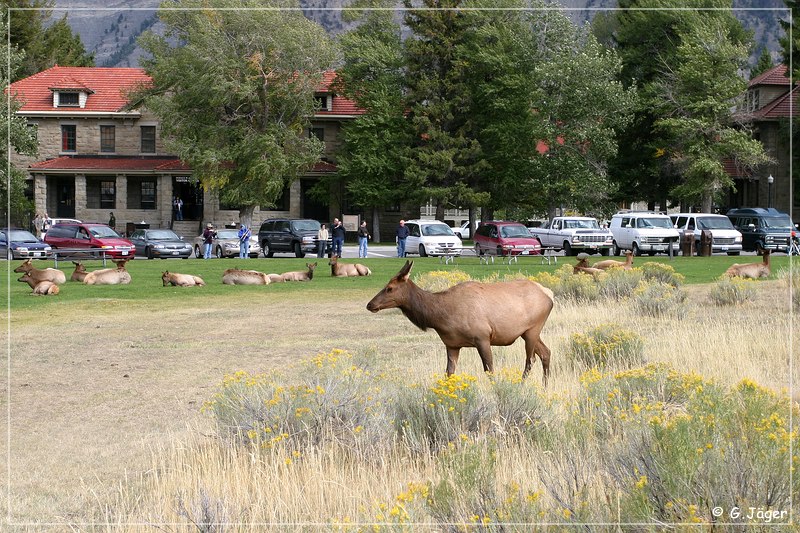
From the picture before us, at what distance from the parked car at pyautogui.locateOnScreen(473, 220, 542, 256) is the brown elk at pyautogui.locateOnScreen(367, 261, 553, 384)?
3044cm

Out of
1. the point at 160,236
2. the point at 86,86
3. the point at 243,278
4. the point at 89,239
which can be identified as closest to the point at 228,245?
the point at 160,236

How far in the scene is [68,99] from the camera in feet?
223

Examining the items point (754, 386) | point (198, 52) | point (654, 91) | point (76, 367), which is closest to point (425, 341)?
point (76, 367)

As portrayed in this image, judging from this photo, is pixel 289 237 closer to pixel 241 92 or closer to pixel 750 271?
pixel 241 92

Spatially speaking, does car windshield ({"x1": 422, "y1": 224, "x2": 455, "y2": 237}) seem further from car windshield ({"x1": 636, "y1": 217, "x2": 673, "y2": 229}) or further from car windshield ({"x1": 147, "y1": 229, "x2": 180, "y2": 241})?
car windshield ({"x1": 147, "y1": 229, "x2": 180, "y2": 241})

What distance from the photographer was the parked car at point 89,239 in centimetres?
4141

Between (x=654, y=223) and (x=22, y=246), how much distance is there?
2773 centimetres

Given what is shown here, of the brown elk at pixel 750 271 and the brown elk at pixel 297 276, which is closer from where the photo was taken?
the brown elk at pixel 750 271

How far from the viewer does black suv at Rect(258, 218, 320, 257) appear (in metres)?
47.4

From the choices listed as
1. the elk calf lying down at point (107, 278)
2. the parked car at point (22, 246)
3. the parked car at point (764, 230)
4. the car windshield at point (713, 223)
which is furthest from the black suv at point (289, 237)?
the parked car at point (764, 230)

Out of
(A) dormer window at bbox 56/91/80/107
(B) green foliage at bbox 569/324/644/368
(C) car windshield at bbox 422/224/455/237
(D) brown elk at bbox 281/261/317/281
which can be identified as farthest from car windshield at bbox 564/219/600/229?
(A) dormer window at bbox 56/91/80/107

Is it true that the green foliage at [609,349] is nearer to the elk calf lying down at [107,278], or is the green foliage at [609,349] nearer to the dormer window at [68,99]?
the elk calf lying down at [107,278]

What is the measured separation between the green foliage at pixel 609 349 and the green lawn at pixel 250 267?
529 inches

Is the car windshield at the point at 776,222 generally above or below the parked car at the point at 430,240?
above
